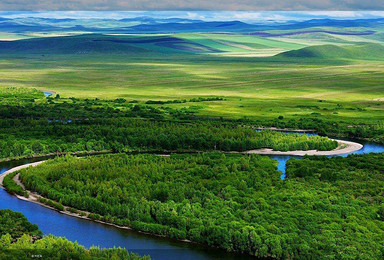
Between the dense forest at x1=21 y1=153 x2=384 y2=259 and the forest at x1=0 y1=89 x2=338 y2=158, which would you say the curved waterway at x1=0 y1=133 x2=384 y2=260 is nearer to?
Result: the dense forest at x1=21 y1=153 x2=384 y2=259

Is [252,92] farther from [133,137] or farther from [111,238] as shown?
[111,238]

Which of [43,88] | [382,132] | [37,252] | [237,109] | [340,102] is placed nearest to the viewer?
[37,252]

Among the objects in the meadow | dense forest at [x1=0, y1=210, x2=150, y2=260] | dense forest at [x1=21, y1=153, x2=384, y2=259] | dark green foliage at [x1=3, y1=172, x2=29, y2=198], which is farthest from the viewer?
the meadow

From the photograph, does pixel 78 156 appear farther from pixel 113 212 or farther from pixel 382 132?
pixel 382 132

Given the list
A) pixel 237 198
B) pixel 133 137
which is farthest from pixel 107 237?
pixel 133 137

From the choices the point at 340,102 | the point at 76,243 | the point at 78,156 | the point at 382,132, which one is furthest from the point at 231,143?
the point at 340,102

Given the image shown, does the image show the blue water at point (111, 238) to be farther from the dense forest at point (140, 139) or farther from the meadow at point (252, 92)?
the meadow at point (252, 92)

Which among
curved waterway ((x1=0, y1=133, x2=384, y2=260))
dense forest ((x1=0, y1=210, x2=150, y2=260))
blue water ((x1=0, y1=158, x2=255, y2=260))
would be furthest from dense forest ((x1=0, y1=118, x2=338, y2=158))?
dense forest ((x1=0, y1=210, x2=150, y2=260))
